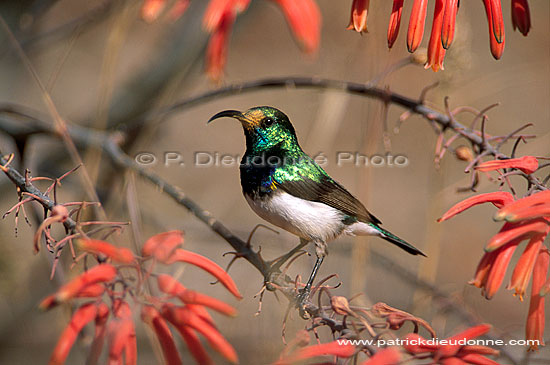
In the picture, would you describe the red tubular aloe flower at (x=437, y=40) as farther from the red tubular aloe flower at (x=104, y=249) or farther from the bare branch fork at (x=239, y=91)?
the red tubular aloe flower at (x=104, y=249)

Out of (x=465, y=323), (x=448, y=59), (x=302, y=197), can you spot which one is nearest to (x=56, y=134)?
(x=302, y=197)

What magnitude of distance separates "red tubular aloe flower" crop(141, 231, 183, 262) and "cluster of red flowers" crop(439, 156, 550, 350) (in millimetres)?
593

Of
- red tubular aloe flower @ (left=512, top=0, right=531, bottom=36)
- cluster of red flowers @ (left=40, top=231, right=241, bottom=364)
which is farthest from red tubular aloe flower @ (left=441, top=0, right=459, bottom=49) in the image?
cluster of red flowers @ (left=40, top=231, right=241, bottom=364)

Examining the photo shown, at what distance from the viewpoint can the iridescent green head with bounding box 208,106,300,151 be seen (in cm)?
206

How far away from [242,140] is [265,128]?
4047 millimetres

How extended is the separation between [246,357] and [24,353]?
127 centimetres

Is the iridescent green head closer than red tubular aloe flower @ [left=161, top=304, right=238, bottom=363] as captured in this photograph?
No

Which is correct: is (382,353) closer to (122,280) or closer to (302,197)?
(122,280)

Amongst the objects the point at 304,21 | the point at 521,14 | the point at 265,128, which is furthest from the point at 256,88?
the point at 304,21

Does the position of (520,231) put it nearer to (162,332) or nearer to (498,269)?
(498,269)

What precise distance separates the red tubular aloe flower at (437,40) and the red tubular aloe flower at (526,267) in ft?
1.44

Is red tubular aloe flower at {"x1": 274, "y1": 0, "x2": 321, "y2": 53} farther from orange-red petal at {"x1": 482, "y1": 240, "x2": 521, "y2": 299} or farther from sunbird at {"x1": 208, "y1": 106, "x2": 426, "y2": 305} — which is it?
sunbird at {"x1": 208, "y1": 106, "x2": 426, "y2": 305}

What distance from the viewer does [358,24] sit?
47.1 inches

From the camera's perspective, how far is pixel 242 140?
6090mm
